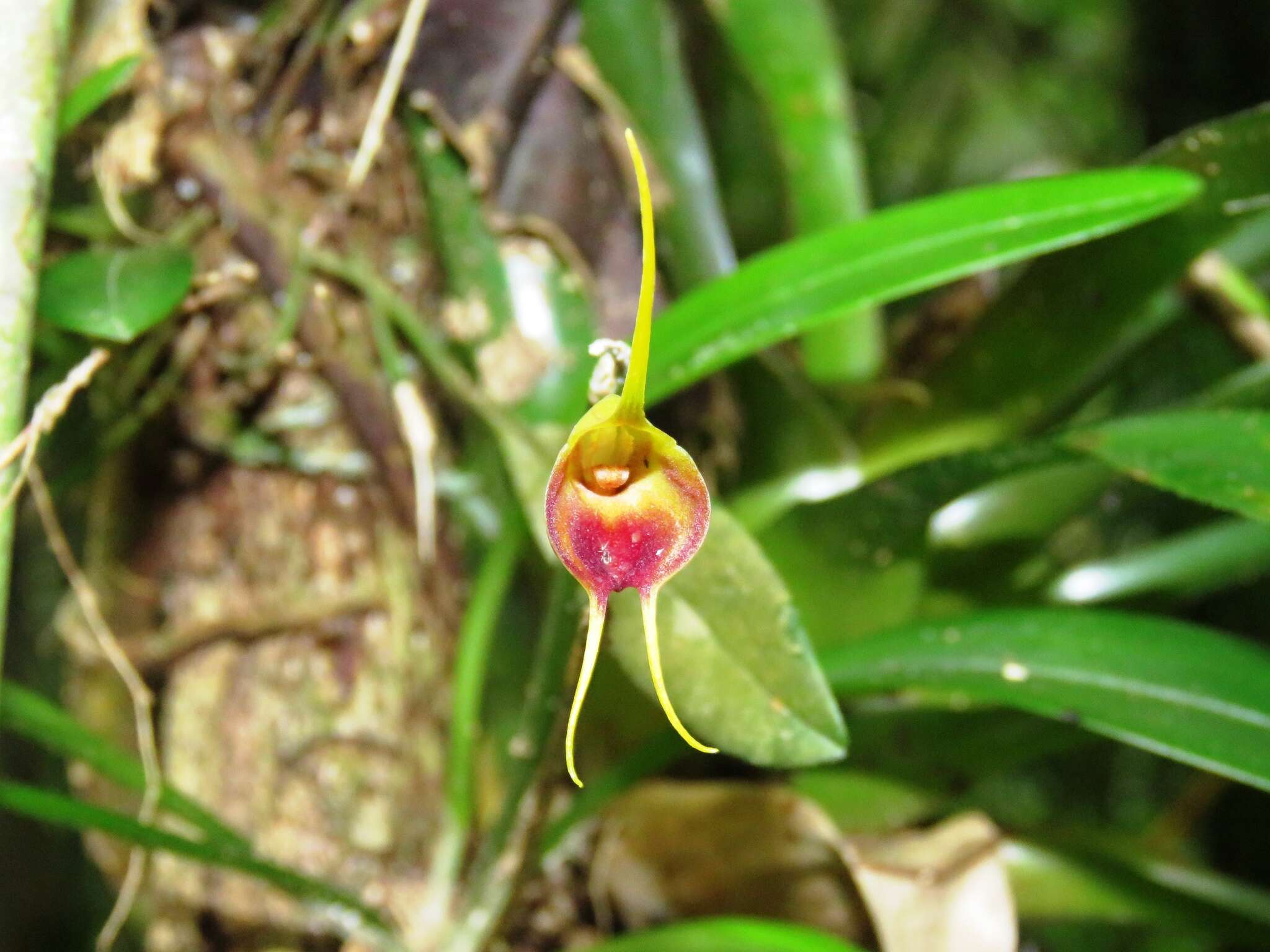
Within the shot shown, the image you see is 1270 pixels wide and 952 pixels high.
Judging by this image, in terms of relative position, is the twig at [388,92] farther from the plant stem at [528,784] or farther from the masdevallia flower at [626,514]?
the masdevallia flower at [626,514]

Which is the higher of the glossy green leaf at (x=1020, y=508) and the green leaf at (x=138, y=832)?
the glossy green leaf at (x=1020, y=508)

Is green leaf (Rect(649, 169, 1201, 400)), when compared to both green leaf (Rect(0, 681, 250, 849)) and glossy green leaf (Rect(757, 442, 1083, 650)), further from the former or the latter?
green leaf (Rect(0, 681, 250, 849))

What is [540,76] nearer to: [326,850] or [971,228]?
[971,228]

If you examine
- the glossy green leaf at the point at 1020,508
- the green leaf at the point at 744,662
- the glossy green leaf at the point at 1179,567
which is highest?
the glossy green leaf at the point at 1020,508

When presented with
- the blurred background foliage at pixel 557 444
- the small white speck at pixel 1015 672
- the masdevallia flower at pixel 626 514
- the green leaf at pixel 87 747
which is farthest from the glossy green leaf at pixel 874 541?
the green leaf at pixel 87 747

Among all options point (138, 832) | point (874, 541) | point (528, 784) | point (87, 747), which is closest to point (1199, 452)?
point (874, 541)
